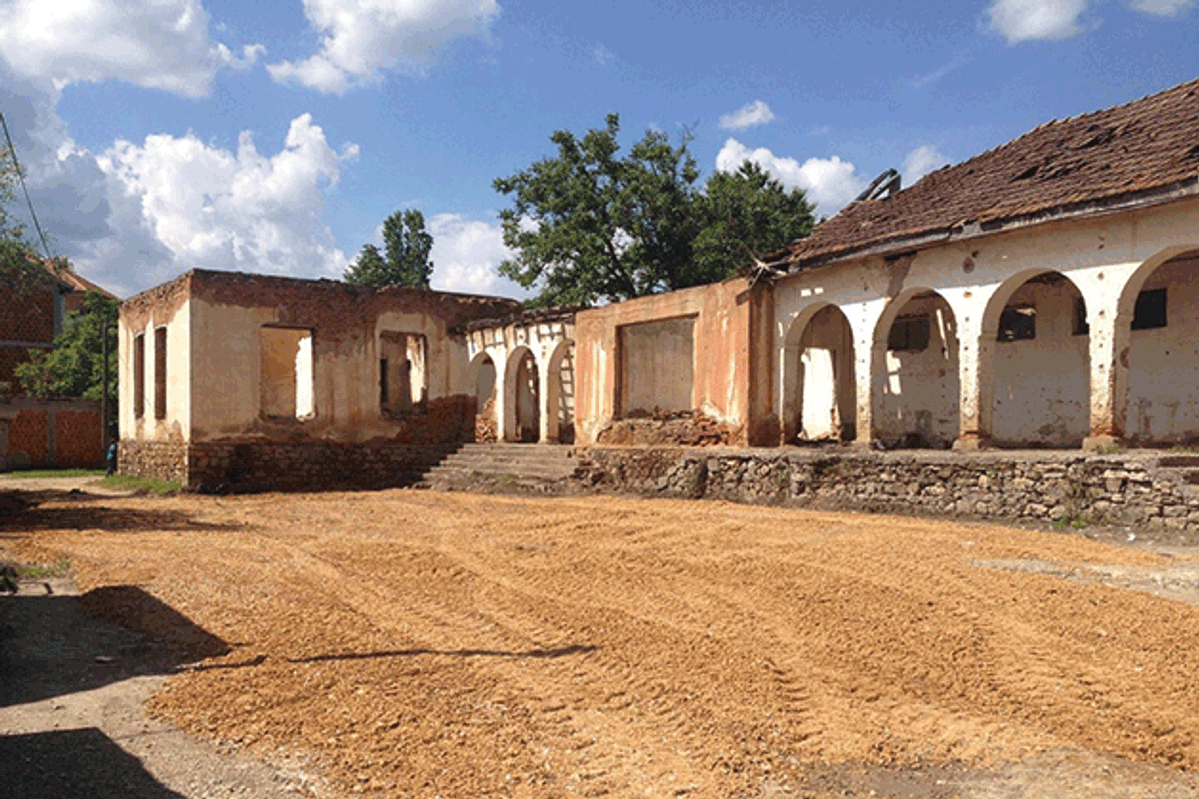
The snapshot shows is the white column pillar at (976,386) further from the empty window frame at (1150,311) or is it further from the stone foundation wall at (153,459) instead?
the stone foundation wall at (153,459)

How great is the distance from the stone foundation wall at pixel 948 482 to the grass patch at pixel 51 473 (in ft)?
57.3

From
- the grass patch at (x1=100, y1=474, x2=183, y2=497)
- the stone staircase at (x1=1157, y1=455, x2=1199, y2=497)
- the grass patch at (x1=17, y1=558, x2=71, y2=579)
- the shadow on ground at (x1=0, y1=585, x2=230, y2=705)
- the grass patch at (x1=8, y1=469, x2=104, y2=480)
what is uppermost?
the stone staircase at (x1=1157, y1=455, x2=1199, y2=497)

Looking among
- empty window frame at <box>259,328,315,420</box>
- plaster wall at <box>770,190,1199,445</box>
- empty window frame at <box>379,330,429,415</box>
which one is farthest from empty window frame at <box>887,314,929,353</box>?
empty window frame at <box>259,328,315,420</box>

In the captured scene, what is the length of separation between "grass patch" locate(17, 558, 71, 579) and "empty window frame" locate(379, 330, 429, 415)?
14.8 meters

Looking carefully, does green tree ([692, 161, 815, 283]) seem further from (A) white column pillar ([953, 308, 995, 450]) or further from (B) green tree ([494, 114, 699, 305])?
(A) white column pillar ([953, 308, 995, 450])

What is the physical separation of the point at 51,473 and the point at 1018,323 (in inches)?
1021

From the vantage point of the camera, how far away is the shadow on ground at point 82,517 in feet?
40.5

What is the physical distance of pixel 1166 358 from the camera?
43.4 ft

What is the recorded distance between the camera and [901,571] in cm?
771

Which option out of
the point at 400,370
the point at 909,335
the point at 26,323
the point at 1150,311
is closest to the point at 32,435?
the point at 26,323

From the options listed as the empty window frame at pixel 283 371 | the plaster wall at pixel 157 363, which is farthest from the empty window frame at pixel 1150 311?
the empty window frame at pixel 283 371

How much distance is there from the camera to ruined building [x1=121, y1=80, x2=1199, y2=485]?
11656mm

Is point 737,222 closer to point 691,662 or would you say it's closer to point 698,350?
point 698,350

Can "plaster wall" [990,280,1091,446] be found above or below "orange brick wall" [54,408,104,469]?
above
